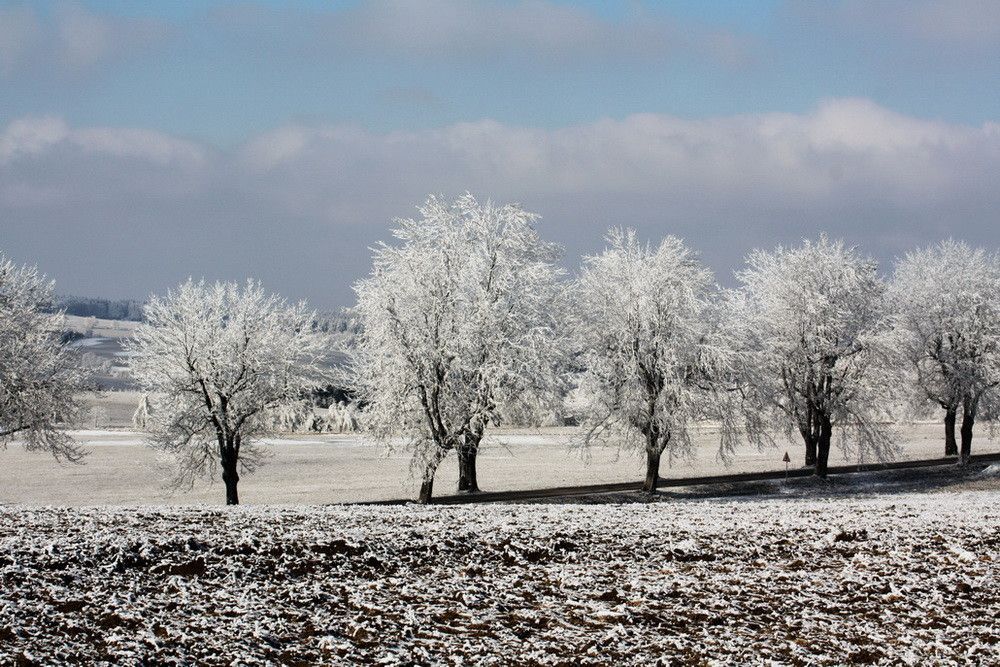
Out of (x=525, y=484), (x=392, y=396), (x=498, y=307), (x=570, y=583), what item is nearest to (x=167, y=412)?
(x=392, y=396)

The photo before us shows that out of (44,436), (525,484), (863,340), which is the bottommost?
(525,484)

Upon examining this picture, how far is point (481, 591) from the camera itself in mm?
11609

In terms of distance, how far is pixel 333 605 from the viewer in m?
10.8

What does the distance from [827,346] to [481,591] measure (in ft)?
117

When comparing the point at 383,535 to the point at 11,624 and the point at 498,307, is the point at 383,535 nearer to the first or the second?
the point at 11,624

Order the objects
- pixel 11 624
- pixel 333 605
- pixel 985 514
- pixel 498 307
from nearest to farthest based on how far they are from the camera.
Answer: pixel 11 624 < pixel 333 605 < pixel 985 514 < pixel 498 307

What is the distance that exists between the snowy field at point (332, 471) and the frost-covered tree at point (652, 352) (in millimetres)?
2095

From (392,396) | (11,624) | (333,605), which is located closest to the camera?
(11,624)

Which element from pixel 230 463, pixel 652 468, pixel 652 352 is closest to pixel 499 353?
pixel 652 352

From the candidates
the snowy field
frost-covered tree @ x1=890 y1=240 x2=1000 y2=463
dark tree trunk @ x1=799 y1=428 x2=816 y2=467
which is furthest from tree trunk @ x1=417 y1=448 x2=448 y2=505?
frost-covered tree @ x1=890 y1=240 x2=1000 y2=463

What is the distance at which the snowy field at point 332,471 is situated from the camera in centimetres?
4516

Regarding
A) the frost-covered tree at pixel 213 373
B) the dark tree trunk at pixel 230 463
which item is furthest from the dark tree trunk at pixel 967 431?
the dark tree trunk at pixel 230 463

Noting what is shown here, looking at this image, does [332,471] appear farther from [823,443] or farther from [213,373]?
[823,443]

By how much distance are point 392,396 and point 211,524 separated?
17963mm
